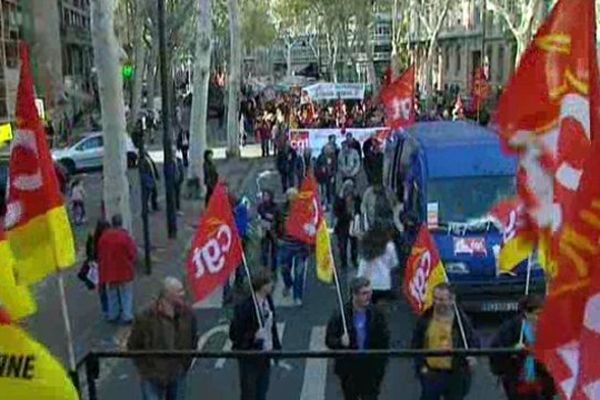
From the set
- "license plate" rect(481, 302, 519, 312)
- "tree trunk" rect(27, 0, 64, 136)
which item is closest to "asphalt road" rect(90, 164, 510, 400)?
"license plate" rect(481, 302, 519, 312)

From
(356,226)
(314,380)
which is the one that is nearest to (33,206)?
(314,380)

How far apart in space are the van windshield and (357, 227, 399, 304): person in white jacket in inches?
51.4

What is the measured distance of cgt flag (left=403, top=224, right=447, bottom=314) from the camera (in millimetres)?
8430

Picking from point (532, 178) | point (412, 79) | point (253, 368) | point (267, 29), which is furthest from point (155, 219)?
point (267, 29)

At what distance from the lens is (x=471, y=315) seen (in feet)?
34.3

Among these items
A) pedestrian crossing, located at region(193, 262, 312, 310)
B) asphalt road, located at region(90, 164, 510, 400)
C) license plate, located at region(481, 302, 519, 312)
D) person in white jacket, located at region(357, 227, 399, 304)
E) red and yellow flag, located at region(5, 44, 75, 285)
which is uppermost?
red and yellow flag, located at region(5, 44, 75, 285)

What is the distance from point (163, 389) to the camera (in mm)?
6961

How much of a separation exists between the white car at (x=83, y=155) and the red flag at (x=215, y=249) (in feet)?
67.0

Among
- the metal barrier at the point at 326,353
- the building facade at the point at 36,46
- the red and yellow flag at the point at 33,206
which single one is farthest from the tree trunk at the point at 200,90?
the metal barrier at the point at 326,353

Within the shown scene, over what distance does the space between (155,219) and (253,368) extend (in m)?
12.7

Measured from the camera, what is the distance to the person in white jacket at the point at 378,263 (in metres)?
9.96

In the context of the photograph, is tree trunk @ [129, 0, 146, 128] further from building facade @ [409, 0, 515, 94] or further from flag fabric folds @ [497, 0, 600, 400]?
flag fabric folds @ [497, 0, 600, 400]

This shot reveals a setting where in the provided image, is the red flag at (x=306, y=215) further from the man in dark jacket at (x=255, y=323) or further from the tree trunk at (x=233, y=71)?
the tree trunk at (x=233, y=71)

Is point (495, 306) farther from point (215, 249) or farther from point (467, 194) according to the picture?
point (215, 249)
